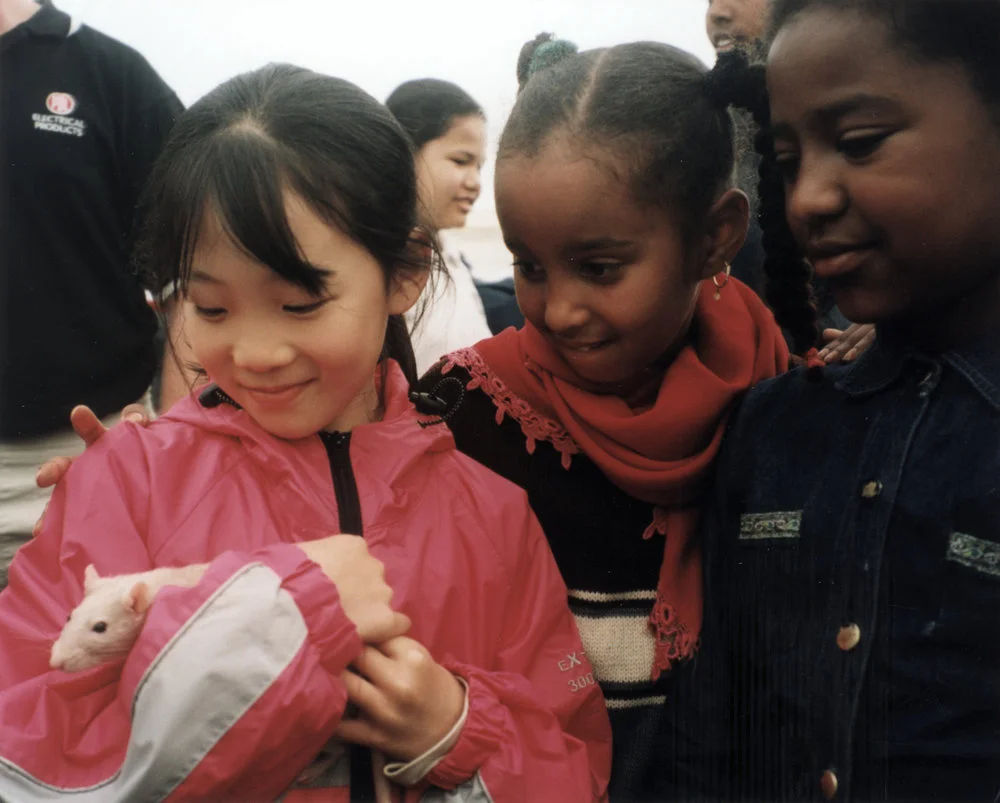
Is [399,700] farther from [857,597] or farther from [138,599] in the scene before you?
[857,597]

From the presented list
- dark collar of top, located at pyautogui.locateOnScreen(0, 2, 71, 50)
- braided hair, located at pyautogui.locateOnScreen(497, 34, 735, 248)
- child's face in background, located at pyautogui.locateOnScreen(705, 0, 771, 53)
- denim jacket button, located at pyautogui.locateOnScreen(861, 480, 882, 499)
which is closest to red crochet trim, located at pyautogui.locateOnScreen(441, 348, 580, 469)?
braided hair, located at pyautogui.locateOnScreen(497, 34, 735, 248)

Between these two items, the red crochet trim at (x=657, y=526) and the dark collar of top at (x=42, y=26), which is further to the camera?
the dark collar of top at (x=42, y=26)

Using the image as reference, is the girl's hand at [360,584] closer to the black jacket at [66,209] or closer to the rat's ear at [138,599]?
the rat's ear at [138,599]

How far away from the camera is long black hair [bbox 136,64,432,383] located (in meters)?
1.24

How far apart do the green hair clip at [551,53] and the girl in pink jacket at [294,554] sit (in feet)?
1.39

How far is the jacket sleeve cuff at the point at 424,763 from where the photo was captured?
1.17 metres

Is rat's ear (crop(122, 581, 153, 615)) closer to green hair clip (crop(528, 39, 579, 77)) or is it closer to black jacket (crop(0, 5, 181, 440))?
green hair clip (crop(528, 39, 579, 77))

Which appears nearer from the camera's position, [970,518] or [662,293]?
[970,518]

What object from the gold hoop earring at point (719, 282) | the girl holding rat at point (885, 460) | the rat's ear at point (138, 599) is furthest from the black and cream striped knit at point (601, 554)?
the rat's ear at point (138, 599)

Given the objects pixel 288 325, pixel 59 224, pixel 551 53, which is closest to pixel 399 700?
pixel 288 325

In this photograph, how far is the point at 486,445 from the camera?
67.3 inches

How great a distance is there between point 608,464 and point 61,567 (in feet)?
2.82

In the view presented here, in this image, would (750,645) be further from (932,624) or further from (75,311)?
(75,311)

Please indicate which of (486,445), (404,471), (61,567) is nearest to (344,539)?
(404,471)
